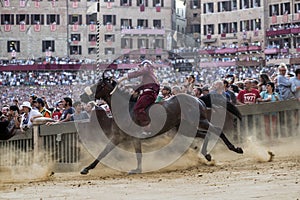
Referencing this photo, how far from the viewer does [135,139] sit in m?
14.5

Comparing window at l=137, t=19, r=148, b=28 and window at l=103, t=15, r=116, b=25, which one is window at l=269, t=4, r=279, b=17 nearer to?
window at l=137, t=19, r=148, b=28

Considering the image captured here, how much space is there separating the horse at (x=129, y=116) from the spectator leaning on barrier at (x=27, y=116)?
5.28ft

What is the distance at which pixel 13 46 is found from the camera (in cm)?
7506

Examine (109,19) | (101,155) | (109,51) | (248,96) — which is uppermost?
(109,19)

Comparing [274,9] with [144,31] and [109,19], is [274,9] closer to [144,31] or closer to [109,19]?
[144,31]

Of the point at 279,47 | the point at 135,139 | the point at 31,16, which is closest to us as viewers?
the point at 135,139

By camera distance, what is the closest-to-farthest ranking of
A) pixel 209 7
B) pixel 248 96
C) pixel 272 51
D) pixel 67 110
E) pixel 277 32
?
pixel 67 110
pixel 248 96
pixel 272 51
pixel 277 32
pixel 209 7

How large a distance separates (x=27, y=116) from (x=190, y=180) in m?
5.29

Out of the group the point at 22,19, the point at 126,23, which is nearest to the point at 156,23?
the point at 126,23

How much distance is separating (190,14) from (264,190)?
8225cm

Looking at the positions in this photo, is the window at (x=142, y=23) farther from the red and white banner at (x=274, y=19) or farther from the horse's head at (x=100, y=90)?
the horse's head at (x=100, y=90)

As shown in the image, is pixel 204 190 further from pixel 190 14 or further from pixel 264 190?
pixel 190 14

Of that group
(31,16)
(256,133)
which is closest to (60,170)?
(256,133)

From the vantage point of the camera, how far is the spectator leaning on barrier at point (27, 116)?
15617mm
